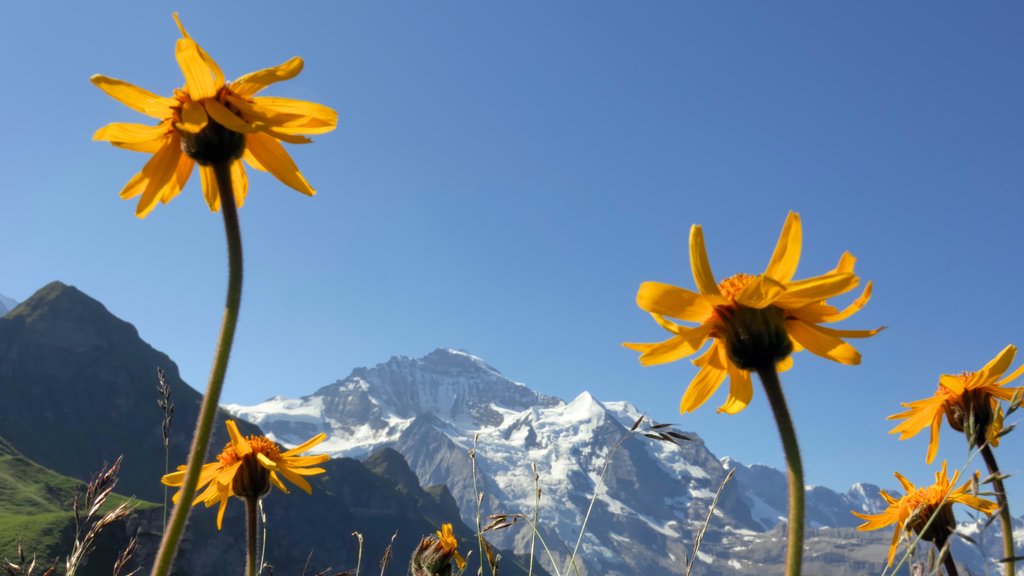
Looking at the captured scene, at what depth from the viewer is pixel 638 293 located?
229 centimetres

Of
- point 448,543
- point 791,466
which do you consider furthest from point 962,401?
point 448,543

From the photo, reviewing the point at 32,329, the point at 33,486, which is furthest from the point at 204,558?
the point at 32,329

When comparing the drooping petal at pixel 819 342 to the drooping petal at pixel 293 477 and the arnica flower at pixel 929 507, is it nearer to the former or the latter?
the arnica flower at pixel 929 507

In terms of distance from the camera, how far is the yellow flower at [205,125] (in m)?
2.41

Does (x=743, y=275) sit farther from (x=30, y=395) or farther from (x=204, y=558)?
(x=30, y=395)

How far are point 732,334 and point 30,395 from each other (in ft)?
757

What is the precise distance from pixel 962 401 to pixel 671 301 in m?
3.08

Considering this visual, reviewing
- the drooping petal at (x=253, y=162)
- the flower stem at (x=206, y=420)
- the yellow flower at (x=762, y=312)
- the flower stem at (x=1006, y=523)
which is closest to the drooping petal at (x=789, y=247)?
the yellow flower at (x=762, y=312)

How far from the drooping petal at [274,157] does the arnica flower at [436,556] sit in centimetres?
309

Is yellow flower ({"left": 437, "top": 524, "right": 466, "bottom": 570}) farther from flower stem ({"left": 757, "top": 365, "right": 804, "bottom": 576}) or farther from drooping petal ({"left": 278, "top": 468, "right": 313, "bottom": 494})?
flower stem ({"left": 757, "top": 365, "right": 804, "bottom": 576})

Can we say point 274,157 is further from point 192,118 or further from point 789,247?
point 789,247

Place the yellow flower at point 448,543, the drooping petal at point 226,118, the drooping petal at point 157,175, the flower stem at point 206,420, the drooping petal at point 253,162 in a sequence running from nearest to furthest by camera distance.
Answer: the flower stem at point 206,420, the drooping petal at point 226,118, the drooping petal at point 157,175, the drooping petal at point 253,162, the yellow flower at point 448,543

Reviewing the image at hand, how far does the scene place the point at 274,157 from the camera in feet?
9.21

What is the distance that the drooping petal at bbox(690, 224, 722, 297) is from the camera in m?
2.30
